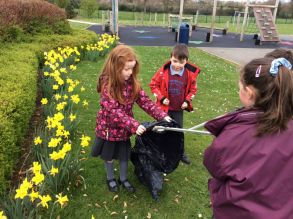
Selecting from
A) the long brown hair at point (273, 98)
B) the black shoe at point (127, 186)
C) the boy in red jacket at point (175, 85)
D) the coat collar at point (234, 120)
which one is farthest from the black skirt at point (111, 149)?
the long brown hair at point (273, 98)

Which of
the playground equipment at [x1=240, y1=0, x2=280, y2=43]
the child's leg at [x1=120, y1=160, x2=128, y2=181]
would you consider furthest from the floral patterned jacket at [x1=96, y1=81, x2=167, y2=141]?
the playground equipment at [x1=240, y1=0, x2=280, y2=43]

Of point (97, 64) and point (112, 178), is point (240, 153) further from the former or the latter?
point (97, 64)

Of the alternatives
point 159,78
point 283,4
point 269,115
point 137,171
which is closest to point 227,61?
point 159,78

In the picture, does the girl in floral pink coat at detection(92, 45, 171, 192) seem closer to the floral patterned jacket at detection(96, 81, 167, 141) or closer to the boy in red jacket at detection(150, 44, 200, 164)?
the floral patterned jacket at detection(96, 81, 167, 141)

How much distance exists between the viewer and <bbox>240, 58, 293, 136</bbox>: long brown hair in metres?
1.60

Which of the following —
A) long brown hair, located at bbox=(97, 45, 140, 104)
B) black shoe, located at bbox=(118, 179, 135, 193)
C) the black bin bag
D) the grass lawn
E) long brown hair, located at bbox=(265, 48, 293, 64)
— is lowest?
the grass lawn

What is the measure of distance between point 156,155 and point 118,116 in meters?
0.63

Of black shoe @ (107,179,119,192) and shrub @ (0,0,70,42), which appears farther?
shrub @ (0,0,70,42)

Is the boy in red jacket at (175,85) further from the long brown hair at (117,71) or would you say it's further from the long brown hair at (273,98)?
the long brown hair at (273,98)

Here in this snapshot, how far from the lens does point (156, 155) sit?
3219mm

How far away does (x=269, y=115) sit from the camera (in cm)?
162

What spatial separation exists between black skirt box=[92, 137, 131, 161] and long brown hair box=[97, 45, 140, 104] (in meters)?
0.49

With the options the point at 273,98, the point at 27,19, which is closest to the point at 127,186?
the point at 273,98

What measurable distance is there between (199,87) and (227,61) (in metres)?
4.32
